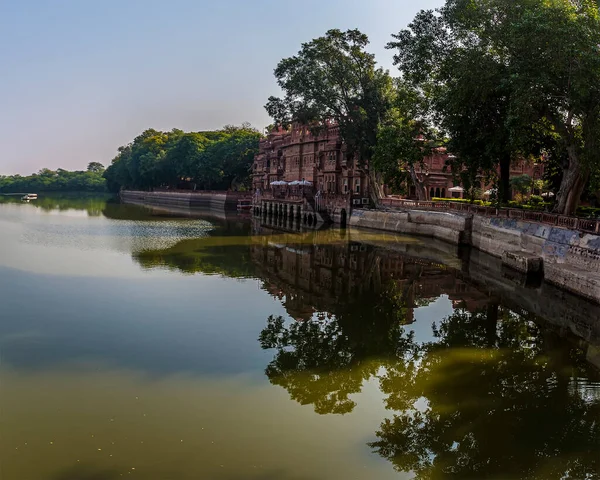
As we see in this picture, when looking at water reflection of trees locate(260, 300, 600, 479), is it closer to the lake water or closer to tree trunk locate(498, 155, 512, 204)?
the lake water

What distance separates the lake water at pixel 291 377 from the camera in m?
8.45

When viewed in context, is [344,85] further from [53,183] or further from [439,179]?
[53,183]

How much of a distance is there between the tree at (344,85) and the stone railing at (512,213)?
21.1ft

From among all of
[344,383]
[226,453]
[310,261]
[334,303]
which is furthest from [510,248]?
[226,453]

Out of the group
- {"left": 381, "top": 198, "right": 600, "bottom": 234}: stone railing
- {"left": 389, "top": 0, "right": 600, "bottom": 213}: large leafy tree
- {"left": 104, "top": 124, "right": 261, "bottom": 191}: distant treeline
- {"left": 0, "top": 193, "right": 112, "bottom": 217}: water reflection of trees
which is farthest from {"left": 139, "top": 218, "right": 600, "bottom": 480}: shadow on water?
{"left": 104, "top": 124, "right": 261, "bottom": 191}: distant treeline

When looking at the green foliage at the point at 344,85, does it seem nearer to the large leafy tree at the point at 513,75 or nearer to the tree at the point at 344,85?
the tree at the point at 344,85

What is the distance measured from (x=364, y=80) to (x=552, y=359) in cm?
3770

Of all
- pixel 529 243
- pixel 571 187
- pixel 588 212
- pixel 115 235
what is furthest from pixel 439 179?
pixel 115 235

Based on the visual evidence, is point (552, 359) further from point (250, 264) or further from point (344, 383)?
point (250, 264)

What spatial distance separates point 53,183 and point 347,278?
162892mm

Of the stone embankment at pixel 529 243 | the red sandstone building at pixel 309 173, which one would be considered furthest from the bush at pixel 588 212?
the red sandstone building at pixel 309 173

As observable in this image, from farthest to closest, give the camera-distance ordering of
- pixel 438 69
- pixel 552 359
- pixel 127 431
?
pixel 438 69 → pixel 552 359 → pixel 127 431

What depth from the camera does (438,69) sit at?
34.0m

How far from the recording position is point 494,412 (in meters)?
10.3
